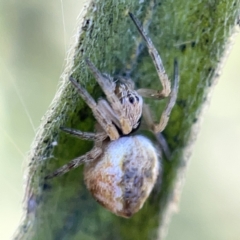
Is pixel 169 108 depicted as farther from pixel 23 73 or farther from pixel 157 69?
pixel 23 73

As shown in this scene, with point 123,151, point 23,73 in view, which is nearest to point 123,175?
point 123,151

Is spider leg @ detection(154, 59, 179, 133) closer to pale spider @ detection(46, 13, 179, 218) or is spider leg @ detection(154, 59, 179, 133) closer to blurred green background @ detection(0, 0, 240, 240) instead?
pale spider @ detection(46, 13, 179, 218)

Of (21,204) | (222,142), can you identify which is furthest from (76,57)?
(222,142)

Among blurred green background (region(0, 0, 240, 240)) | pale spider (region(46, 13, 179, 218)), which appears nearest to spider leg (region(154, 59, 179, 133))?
pale spider (region(46, 13, 179, 218))

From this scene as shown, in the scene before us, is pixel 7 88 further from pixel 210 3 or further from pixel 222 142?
pixel 222 142

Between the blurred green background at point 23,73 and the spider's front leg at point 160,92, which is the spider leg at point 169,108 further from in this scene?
the blurred green background at point 23,73
